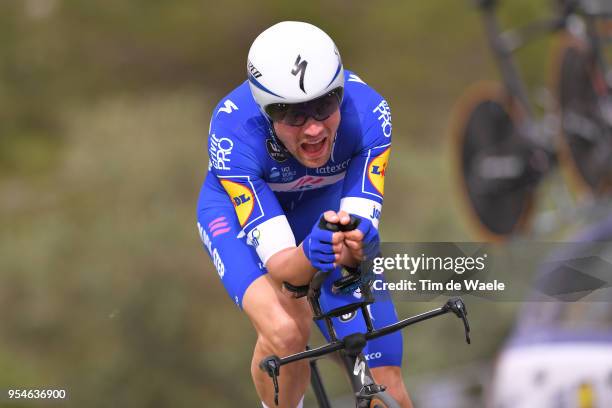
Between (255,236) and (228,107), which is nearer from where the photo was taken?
(255,236)

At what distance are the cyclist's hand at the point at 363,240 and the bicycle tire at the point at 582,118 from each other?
37.1 feet

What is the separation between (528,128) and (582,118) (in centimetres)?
106

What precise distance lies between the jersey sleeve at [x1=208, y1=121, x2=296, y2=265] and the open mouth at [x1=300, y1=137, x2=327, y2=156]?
11.9 inches

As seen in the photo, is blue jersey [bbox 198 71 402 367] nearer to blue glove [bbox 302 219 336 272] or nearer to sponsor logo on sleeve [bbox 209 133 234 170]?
sponsor logo on sleeve [bbox 209 133 234 170]

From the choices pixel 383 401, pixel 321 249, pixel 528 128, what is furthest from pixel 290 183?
pixel 528 128

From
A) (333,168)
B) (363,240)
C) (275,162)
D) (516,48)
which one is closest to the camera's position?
(363,240)

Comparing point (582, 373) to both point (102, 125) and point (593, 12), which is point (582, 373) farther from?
point (102, 125)

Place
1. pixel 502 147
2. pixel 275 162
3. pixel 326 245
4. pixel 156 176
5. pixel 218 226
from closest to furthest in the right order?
1. pixel 326 245
2. pixel 275 162
3. pixel 218 226
4. pixel 502 147
5. pixel 156 176

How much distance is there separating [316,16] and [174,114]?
7.37 meters

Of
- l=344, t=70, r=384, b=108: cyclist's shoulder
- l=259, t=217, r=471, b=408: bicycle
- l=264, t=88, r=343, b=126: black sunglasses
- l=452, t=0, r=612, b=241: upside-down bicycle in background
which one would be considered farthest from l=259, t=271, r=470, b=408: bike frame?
l=452, t=0, r=612, b=241: upside-down bicycle in background

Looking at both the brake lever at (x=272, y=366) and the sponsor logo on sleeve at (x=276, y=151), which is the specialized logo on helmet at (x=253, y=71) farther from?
the brake lever at (x=272, y=366)

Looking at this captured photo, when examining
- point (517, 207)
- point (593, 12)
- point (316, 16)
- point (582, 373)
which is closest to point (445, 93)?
point (316, 16)

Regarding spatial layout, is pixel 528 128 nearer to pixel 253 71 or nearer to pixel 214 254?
pixel 214 254

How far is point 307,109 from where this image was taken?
5.21 meters
